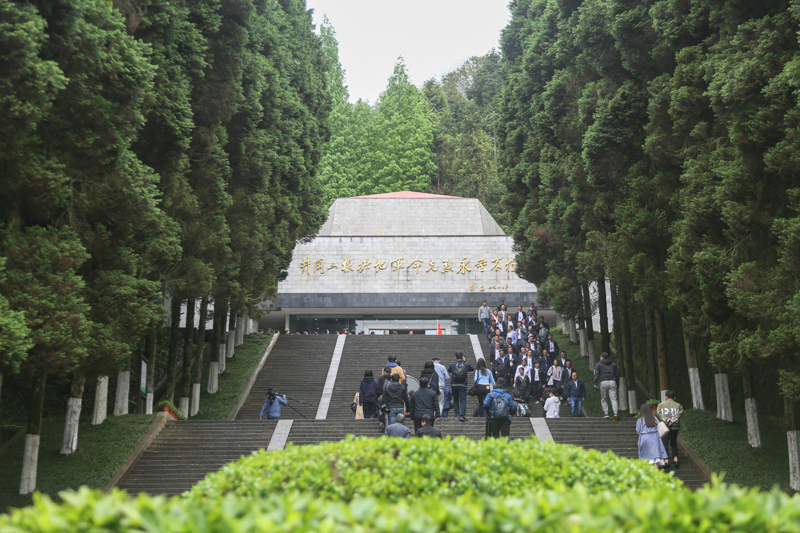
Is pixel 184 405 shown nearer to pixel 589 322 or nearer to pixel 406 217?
pixel 589 322

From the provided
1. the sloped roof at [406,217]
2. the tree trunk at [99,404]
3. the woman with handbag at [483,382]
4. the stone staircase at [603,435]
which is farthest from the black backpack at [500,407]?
the sloped roof at [406,217]

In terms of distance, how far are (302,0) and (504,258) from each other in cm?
1252

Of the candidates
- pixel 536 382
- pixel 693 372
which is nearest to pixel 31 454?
pixel 536 382

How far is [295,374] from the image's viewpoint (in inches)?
830

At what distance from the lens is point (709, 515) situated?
Answer: 10.9ft

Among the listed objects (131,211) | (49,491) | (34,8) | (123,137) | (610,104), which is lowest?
(49,491)

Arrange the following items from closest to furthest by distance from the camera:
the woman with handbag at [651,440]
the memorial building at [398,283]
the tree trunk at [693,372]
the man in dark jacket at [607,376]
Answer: the woman with handbag at [651,440]
the tree trunk at [693,372]
the man in dark jacket at [607,376]
the memorial building at [398,283]

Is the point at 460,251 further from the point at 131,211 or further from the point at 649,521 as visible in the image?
the point at 649,521

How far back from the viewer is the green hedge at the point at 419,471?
15.0 ft

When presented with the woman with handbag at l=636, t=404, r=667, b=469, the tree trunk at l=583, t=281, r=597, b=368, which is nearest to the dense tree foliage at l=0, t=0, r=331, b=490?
the woman with handbag at l=636, t=404, r=667, b=469

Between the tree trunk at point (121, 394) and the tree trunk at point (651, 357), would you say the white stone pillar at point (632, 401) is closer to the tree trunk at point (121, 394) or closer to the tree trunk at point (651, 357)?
the tree trunk at point (651, 357)

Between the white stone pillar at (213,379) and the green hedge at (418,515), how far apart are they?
16003 mm

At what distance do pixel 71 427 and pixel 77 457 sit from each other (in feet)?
1.53

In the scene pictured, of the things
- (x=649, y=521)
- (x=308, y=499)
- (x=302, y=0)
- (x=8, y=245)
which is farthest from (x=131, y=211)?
(x=302, y=0)
